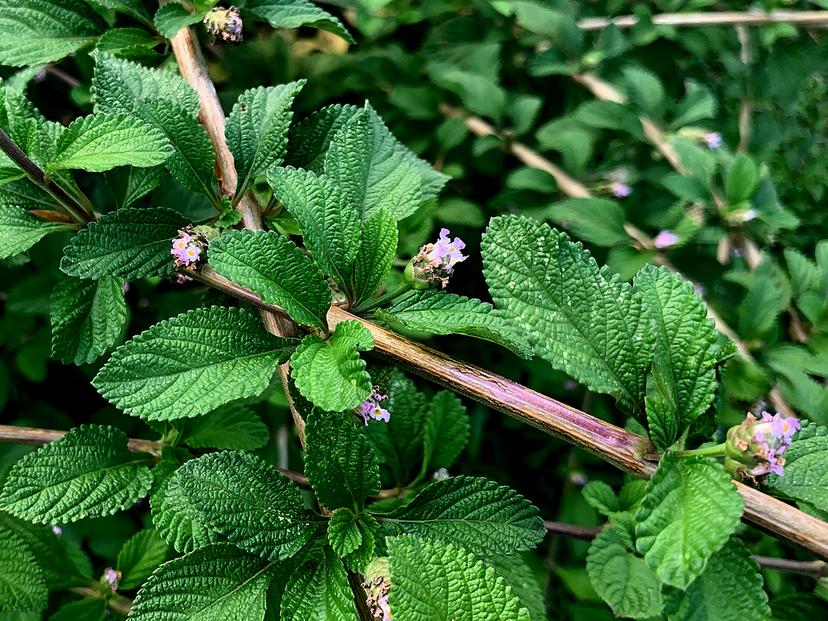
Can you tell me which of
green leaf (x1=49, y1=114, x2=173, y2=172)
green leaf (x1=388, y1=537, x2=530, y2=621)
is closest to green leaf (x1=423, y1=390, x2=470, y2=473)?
green leaf (x1=388, y1=537, x2=530, y2=621)

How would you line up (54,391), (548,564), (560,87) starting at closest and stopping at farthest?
(548,564), (54,391), (560,87)

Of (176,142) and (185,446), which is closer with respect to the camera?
(176,142)

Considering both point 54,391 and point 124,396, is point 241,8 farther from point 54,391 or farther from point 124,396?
point 54,391

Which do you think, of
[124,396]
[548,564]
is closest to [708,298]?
[548,564]

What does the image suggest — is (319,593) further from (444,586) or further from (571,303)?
(571,303)

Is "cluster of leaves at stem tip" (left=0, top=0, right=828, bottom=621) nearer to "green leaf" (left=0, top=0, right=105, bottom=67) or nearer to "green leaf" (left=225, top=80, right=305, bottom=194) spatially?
"green leaf" (left=225, top=80, right=305, bottom=194)

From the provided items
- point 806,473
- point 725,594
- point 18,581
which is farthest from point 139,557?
point 806,473

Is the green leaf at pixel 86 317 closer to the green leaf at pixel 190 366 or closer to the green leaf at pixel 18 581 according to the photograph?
the green leaf at pixel 190 366
